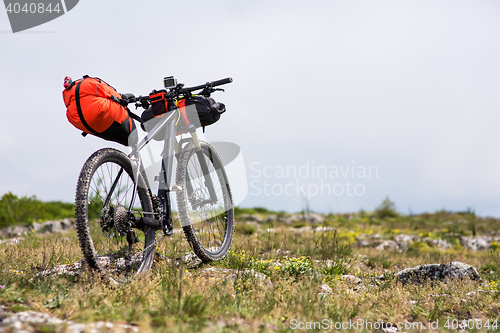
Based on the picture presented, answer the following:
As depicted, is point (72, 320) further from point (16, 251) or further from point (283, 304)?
point (16, 251)

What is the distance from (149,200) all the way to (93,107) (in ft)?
4.63

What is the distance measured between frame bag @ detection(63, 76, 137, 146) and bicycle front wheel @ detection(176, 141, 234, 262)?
1.07 metres

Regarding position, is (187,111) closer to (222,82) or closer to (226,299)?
(222,82)

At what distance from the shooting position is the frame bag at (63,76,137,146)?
4422 mm

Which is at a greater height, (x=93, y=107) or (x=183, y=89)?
(x=183, y=89)

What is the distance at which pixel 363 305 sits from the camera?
167 inches

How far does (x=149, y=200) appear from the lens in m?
5.22

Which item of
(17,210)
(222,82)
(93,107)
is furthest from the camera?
(17,210)

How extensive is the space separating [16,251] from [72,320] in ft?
13.1

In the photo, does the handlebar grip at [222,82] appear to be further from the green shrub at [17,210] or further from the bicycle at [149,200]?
the green shrub at [17,210]

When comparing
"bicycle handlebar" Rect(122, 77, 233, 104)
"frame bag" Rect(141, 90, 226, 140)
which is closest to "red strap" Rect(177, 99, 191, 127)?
"frame bag" Rect(141, 90, 226, 140)

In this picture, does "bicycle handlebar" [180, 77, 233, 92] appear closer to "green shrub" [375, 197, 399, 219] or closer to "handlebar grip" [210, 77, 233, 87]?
"handlebar grip" [210, 77, 233, 87]

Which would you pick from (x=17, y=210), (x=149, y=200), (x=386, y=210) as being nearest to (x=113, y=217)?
(x=149, y=200)

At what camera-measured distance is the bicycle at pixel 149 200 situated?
4297mm
